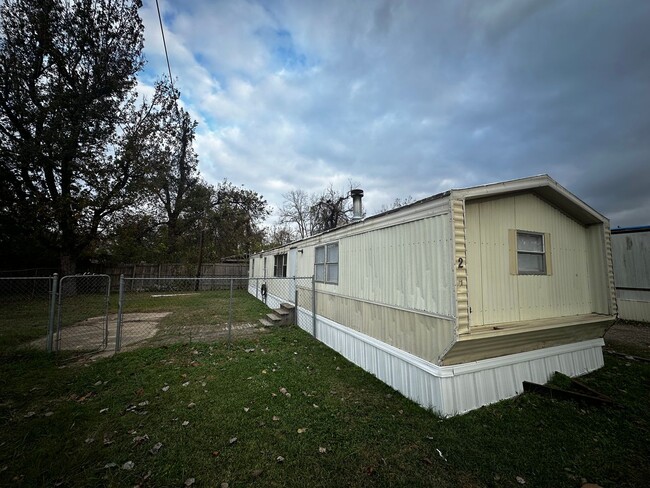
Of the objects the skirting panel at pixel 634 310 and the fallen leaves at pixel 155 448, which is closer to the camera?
the fallen leaves at pixel 155 448

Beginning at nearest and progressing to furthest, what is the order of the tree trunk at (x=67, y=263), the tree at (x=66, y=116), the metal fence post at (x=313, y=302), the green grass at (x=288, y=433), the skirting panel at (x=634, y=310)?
the green grass at (x=288, y=433) → the metal fence post at (x=313, y=302) → the skirting panel at (x=634, y=310) → the tree at (x=66, y=116) → the tree trunk at (x=67, y=263)

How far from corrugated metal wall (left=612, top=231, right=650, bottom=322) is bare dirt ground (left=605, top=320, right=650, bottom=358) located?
571mm

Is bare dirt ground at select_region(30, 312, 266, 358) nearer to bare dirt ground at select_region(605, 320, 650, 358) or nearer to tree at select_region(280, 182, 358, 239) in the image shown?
bare dirt ground at select_region(605, 320, 650, 358)

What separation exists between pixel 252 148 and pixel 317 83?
6.70 metres

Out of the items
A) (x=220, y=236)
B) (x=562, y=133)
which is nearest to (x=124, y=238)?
(x=220, y=236)

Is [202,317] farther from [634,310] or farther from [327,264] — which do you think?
[634,310]

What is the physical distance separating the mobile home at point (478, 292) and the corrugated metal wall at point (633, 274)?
A: 7.01 m

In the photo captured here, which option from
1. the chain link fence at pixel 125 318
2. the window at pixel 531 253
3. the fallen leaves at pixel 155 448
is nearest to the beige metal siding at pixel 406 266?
the window at pixel 531 253

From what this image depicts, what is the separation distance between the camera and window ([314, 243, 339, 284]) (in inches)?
273

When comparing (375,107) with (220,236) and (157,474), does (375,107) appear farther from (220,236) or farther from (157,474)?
(220,236)

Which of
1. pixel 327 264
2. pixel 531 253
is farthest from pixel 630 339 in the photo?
pixel 327 264

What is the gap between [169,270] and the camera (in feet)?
65.4

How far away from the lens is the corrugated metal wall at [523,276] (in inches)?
157

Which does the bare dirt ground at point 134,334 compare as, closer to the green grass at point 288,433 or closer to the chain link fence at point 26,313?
the chain link fence at point 26,313
